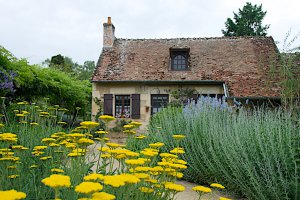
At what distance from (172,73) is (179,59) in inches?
50.3

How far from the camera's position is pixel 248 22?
27.5m

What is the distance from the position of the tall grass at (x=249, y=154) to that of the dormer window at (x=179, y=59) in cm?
1068

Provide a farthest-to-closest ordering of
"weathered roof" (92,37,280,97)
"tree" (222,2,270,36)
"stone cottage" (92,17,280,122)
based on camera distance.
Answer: "tree" (222,2,270,36) → "stone cottage" (92,17,280,122) → "weathered roof" (92,37,280,97)

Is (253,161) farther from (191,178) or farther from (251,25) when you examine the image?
(251,25)

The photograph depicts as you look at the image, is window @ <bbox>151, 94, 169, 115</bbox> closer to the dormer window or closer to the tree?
the dormer window

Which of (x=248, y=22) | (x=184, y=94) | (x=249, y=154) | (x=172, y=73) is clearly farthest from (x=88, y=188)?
(x=248, y=22)

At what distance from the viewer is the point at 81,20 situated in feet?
58.5

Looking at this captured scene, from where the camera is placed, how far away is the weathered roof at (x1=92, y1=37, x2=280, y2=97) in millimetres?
14367

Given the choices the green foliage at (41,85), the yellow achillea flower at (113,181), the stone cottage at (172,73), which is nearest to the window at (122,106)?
the stone cottage at (172,73)

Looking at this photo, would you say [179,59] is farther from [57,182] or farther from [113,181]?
[57,182]

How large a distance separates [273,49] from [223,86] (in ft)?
13.5

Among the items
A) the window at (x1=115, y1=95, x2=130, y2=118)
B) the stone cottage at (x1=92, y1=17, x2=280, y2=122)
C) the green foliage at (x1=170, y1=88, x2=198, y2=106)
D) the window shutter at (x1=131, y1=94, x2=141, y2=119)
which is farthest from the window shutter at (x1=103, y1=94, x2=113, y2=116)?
the green foliage at (x1=170, y1=88, x2=198, y2=106)

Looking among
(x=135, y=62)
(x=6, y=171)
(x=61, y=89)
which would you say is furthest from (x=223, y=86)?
(x=6, y=171)

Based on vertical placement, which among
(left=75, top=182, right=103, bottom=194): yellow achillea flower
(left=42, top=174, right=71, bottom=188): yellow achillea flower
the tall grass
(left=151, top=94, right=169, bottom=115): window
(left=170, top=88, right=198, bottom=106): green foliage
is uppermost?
(left=170, top=88, right=198, bottom=106): green foliage
